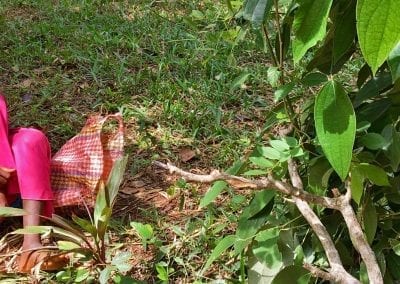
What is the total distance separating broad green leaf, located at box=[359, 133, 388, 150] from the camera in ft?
3.41

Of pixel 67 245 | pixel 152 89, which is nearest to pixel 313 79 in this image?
pixel 67 245

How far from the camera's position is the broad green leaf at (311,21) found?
0.65 metres

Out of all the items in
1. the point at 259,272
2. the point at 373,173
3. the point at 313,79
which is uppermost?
the point at 313,79

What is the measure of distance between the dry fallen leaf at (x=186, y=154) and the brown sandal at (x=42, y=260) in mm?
679

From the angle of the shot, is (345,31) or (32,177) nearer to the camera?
(345,31)

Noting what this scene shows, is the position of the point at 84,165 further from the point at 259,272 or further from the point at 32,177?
the point at 259,272

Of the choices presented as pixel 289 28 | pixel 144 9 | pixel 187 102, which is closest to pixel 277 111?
pixel 289 28

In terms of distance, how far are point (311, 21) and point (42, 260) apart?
1248mm

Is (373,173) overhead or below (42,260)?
overhead

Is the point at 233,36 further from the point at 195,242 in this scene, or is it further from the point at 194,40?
the point at 194,40

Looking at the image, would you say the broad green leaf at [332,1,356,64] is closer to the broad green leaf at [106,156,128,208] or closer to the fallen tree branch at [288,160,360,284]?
the fallen tree branch at [288,160,360,284]

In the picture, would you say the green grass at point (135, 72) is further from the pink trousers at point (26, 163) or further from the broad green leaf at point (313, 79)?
the broad green leaf at point (313, 79)

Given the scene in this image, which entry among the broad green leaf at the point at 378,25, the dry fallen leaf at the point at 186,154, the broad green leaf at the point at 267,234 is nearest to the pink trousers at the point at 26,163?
the dry fallen leaf at the point at 186,154

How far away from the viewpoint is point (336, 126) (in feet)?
2.47
